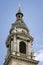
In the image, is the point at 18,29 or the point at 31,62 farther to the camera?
the point at 18,29

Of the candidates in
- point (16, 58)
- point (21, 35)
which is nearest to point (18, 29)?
point (21, 35)

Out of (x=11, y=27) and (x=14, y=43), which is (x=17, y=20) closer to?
(x=11, y=27)

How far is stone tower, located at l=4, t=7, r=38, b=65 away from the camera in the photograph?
62844 mm

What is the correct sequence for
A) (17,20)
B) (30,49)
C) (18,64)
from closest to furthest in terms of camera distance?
(18,64) < (30,49) < (17,20)

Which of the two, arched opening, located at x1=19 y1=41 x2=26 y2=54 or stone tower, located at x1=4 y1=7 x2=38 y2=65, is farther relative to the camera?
arched opening, located at x1=19 y1=41 x2=26 y2=54

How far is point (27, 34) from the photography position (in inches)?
2662

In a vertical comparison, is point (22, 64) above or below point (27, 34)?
below

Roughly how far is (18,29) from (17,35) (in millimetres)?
2147

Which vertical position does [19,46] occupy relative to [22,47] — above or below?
above

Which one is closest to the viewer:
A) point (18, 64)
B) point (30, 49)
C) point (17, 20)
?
point (18, 64)

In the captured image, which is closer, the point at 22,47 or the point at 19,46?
the point at 19,46

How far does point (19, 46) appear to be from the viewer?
Result: 65.9 m

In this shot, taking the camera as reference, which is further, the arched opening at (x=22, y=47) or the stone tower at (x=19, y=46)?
the arched opening at (x=22, y=47)

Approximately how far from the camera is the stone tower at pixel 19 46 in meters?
62.8
